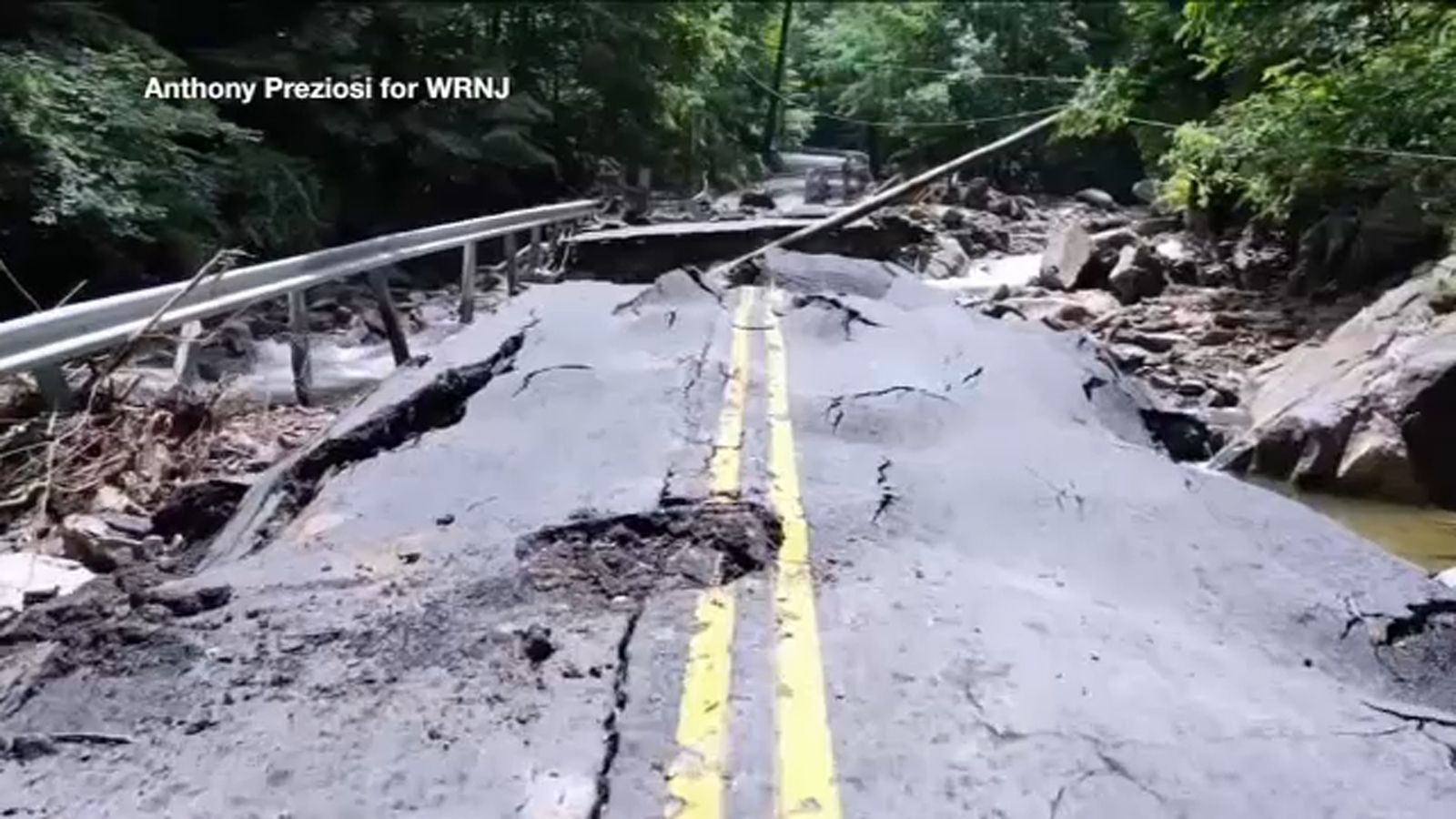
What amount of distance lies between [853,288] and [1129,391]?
3091 mm

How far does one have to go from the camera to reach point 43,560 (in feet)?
15.4

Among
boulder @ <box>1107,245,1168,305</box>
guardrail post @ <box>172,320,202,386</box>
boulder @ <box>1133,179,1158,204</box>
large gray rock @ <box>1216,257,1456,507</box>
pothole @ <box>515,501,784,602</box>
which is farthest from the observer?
boulder @ <box>1133,179,1158,204</box>

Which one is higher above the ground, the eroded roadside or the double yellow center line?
the double yellow center line

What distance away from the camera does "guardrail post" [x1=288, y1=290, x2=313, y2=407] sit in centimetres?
762

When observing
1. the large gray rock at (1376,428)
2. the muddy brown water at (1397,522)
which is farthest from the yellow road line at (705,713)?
the large gray rock at (1376,428)

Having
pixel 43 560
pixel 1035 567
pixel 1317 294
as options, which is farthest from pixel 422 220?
pixel 1035 567

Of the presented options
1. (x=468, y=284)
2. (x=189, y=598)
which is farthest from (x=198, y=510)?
(x=468, y=284)

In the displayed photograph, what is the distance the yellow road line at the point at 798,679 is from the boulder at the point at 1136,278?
11.2m

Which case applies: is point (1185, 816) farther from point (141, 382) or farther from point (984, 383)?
point (141, 382)

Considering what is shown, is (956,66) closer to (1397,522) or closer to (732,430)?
(1397,522)

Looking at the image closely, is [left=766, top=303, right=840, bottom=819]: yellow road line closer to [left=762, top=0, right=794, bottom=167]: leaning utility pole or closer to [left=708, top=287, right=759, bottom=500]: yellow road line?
[left=708, top=287, right=759, bottom=500]: yellow road line

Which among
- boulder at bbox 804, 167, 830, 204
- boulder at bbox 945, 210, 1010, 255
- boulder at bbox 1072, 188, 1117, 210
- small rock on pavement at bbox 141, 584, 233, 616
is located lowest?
boulder at bbox 804, 167, 830, 204

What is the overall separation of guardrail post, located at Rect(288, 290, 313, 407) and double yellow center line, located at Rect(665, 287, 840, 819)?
3.78m

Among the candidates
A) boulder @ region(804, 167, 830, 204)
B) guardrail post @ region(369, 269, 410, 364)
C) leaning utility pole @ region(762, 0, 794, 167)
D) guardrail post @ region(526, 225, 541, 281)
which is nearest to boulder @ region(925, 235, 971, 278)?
guardrail post @ region(526, 225, 541, 281)
